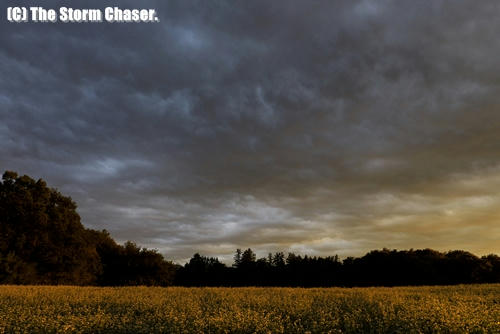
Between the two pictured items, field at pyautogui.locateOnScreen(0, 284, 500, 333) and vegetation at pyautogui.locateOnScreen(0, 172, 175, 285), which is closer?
field at pyautogui.locateOnScreen(0, 284, 500, 333)

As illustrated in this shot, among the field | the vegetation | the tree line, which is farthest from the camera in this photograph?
the tree line

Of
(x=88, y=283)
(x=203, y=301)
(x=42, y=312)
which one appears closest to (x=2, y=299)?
(x=42, y=312)

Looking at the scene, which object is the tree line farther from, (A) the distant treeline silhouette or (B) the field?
(B) the field

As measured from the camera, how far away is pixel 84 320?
16.5 m

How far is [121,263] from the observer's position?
6109 centimetres

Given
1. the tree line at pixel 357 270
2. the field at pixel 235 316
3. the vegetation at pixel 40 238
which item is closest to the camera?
the field at pixel 235 316

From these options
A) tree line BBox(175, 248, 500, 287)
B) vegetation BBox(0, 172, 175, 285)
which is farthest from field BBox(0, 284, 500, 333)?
tree line BBox(175, 248, 500, 287)

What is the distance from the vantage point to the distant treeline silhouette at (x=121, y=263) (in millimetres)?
46250

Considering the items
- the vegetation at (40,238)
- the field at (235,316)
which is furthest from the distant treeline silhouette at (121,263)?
the field at (235,316)

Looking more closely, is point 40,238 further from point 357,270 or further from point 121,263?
point 357,270

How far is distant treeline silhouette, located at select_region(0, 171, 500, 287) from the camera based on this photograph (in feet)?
152

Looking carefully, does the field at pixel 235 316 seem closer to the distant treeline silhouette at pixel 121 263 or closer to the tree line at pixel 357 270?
the distant treeline silhouette at pixel 121 263

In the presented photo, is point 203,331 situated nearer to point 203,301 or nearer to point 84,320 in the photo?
point 84,320

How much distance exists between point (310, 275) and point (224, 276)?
19778 millimetres
